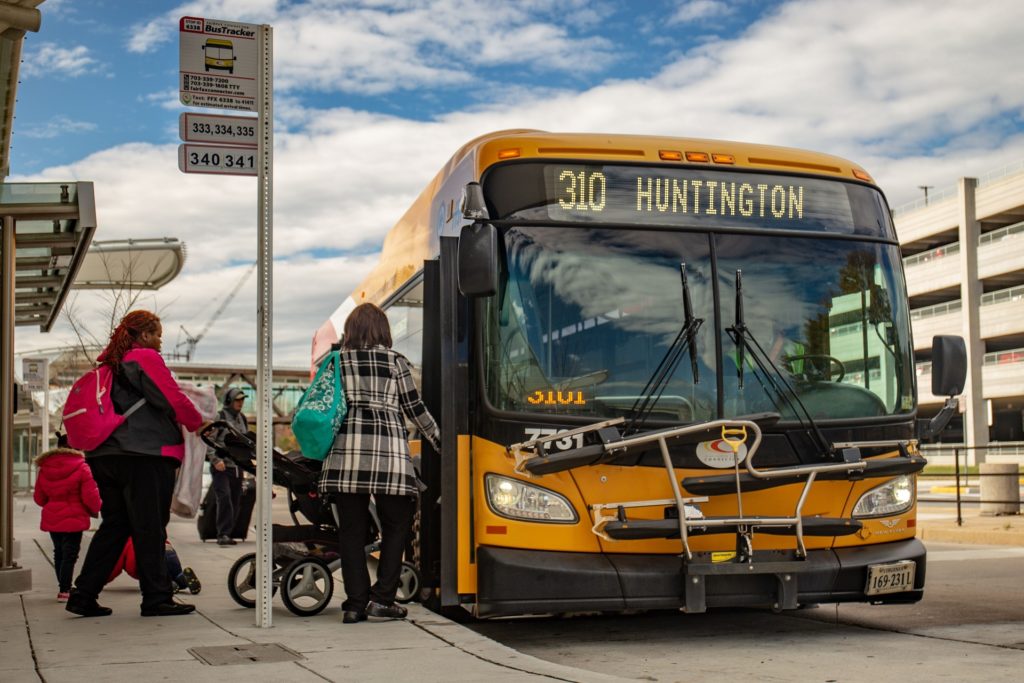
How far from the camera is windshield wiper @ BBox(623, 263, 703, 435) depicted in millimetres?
7141

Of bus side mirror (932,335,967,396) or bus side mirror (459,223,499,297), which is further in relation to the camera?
bus side mirror (932,335,967,396)

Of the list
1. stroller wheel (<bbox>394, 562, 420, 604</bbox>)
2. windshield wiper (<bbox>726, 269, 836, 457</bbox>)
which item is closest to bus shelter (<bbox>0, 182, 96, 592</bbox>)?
stroller wheel (<bbox>394, 562, 420, 604</bbox>)

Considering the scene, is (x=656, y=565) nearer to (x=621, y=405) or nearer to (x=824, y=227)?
(x=621, y=405)

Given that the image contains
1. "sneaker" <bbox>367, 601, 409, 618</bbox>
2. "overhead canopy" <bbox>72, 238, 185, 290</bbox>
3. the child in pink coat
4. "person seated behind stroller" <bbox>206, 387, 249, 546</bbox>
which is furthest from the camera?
"overhead canopy" <bbox>72, 238, 185, 290</bbox>

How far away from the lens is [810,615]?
357 inches

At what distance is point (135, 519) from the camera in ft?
24.6

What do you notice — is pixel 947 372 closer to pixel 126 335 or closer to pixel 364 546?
pixel 364 546

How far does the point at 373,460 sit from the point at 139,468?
141 centimetres

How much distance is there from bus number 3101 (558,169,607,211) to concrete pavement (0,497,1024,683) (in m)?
2.57

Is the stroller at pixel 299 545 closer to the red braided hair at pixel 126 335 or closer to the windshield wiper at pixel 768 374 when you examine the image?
the red braided hair at pixel 126 335

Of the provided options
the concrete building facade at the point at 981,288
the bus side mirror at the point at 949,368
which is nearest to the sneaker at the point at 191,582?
the bus side mirror at the point at 949,368

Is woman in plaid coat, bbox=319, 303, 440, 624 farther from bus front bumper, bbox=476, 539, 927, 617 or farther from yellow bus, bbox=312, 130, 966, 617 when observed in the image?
bus front bumper, bbox=476, 539, 927, 617

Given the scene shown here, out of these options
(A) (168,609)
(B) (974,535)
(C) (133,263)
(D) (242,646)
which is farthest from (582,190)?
(C) (133,263)

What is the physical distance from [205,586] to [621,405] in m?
4.63
